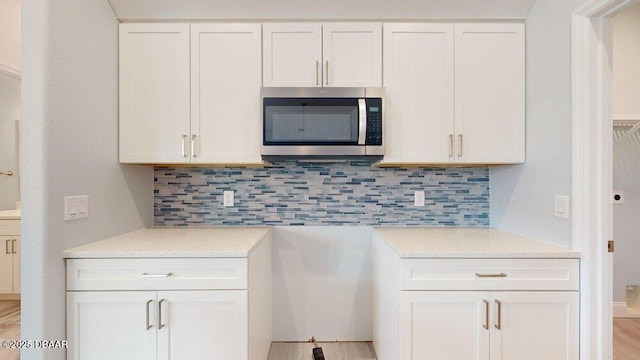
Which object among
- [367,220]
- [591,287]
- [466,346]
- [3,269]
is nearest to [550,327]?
[591,287]

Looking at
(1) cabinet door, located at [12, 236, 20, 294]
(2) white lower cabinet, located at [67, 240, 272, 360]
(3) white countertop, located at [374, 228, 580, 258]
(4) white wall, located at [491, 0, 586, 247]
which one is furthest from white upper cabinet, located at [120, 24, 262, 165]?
(1) cabinet door, located at [12, 236, 20, 294]

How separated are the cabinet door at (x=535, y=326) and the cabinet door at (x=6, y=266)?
3.57 metres

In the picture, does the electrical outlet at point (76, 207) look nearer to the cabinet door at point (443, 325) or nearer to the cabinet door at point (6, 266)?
the cabinet door at point (443, 325)

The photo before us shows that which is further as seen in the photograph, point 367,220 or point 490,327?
point 367,220

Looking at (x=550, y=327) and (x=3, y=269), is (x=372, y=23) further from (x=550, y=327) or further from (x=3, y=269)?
(x=3, y=269)

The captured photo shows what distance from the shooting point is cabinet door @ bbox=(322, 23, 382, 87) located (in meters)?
1.89

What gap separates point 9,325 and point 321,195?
7.87ft

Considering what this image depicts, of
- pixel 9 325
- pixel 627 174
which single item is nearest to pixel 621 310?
pixel 627 174

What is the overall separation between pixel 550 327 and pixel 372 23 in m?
1.80

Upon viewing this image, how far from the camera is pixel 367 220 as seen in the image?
2271mm

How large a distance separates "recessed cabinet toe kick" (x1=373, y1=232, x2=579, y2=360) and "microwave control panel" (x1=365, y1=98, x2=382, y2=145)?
72 cm

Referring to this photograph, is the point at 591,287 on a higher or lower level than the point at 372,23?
lower

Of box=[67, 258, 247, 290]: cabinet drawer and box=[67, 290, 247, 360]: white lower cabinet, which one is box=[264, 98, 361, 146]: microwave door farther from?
box=[67, 290, 247, 360]: white lower cabinet

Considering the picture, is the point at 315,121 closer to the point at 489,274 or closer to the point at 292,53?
the point at 292,53
